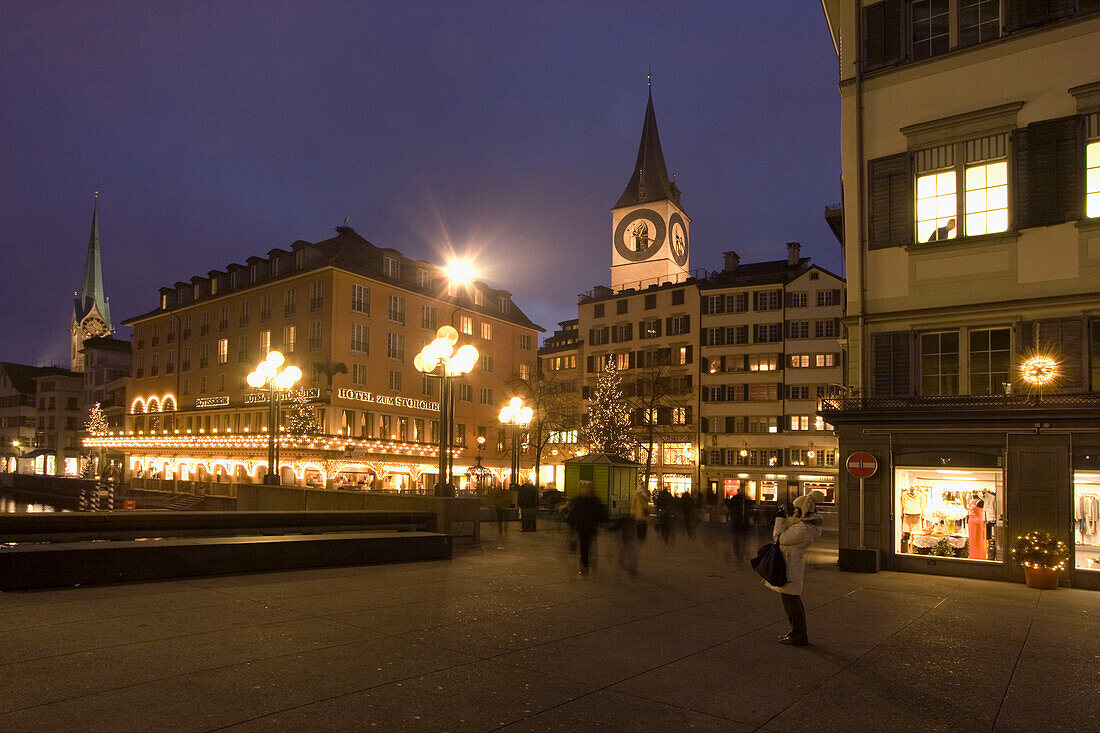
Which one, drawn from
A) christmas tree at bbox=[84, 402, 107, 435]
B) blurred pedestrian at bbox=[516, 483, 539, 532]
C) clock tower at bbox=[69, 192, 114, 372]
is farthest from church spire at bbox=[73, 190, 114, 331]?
blurred pedestrian at bbox=[516, 483, 539, 532]

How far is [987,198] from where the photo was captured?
18078 millimetres

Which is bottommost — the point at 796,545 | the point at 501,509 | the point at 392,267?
the point at 501,509

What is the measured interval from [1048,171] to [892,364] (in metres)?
5.14

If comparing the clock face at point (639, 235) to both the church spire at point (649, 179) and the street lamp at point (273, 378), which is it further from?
the street lamp at point (273, 378)

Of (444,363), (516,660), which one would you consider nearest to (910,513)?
(444,363)

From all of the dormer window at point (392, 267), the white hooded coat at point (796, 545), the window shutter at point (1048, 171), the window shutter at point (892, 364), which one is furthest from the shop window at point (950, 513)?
the dormer window at point (392, 267)

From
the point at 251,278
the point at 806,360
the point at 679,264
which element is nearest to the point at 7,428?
the point at 251,278

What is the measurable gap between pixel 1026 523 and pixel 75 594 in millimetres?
17062

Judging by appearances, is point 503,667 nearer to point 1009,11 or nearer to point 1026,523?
point 1026,523

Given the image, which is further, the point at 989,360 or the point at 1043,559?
the point at 989,360

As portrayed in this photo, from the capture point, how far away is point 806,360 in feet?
203

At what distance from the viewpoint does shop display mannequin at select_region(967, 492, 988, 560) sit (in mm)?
17297

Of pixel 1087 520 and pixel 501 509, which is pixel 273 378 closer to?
pixel 501 509

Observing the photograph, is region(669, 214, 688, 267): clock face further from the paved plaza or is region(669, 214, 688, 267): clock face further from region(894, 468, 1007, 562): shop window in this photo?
the paved plaza
